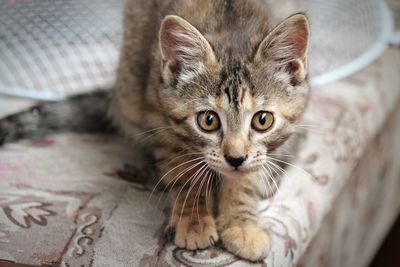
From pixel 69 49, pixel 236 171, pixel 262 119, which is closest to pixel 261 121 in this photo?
pixel 262 119

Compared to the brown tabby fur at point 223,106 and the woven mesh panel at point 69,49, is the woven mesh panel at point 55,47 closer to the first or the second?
the woven mesh panel at point 69,49

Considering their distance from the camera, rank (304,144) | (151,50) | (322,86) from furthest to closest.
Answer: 1. (322,86)
2. (304,144)
3. (151,50)

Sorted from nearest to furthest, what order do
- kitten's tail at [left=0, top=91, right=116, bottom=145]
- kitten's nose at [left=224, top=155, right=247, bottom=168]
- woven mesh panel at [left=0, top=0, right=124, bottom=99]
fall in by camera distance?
kitten's nose at [left=224, top=155, right=247, bottom=168] < kitten's tail at [left=0, top=91, right=116, bottom=145] < woven mesh panel at [left=0, top=0, right=124, bottom=99]

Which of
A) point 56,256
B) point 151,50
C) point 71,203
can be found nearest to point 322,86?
point 151,50

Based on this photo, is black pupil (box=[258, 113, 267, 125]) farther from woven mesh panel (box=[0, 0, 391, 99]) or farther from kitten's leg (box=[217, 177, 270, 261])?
woven mesh panel (box=[0, 0, 391, 99])

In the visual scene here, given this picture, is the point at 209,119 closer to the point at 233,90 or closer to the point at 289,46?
the point at 233,90

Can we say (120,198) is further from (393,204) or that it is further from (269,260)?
(393,204)

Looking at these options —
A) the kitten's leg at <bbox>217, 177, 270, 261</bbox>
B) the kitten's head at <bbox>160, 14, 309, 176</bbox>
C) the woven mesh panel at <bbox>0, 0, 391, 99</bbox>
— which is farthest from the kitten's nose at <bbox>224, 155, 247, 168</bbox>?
the woven mesh panel at <bbox>0, 0, 391, 99</bbox>
